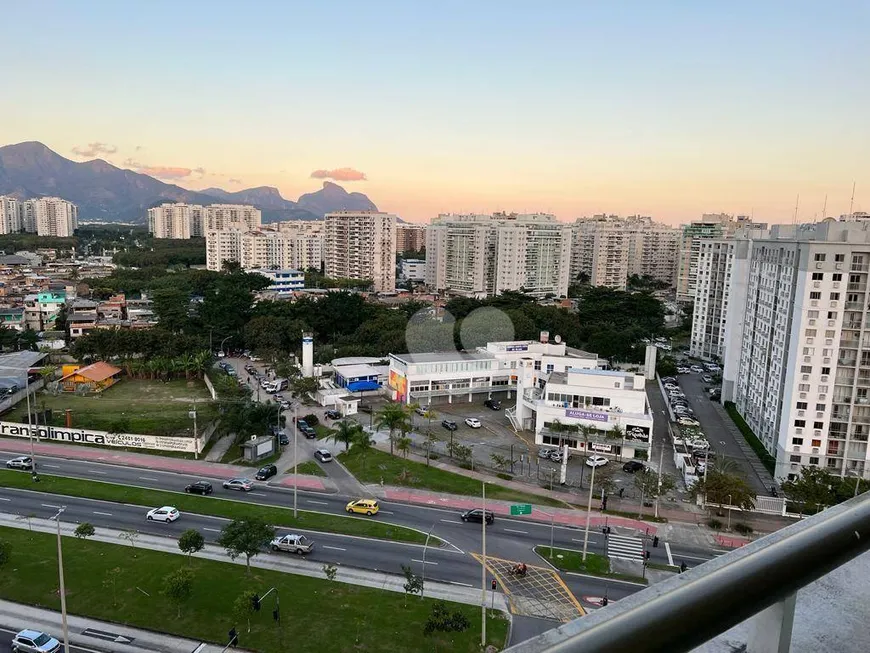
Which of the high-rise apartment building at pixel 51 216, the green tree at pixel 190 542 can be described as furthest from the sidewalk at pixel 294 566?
the high-rise apartment building at pixel 51 216

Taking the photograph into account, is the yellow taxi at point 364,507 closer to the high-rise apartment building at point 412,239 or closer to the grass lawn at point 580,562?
the grass lawn at point 580,562

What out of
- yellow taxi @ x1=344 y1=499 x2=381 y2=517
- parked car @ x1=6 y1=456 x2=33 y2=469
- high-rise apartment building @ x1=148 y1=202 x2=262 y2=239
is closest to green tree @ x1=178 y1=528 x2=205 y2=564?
yellow taxi @ x1=344 y1=499 x2=381 y2=517

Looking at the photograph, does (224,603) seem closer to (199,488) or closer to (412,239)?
(199,488)

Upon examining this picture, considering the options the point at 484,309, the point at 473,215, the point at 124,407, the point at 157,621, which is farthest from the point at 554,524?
the point at 473,215

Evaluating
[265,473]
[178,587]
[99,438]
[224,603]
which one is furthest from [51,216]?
[178,587]

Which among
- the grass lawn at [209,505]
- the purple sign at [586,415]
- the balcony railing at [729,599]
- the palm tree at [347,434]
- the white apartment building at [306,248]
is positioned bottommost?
the grass lawn at [209,505]

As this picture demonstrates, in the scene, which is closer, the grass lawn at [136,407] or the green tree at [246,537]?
the green tree at [246,537]
